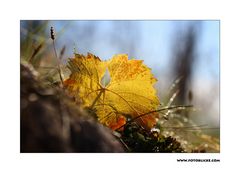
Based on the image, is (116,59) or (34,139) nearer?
(34,139)

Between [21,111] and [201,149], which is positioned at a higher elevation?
[21,111]

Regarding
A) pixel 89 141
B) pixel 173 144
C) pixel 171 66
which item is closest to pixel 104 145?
pixel 89 141

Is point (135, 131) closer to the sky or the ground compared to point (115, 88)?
closer to the ground

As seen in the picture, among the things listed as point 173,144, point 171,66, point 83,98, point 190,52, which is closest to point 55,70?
point 83,98

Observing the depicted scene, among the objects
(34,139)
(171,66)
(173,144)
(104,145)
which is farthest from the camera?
(171,66)

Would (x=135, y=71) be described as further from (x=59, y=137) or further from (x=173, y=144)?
(x=59, y=137)

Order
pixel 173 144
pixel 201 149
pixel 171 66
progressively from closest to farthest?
1. pixel 173 144
2. pixel 201 149
3. pixel 171 66

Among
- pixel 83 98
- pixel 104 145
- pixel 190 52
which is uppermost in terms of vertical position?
pixel 190 52
